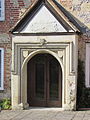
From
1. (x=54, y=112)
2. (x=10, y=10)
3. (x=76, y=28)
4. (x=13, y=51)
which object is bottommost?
(x=54, y=112)

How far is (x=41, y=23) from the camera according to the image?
1457 cm

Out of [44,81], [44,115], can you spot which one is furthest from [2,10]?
[44,115]

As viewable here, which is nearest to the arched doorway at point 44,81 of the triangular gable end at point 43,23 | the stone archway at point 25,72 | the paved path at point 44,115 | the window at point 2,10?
the stone archway at point 25,72

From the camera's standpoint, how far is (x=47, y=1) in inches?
576

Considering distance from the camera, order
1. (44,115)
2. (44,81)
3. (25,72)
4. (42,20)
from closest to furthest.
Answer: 1. (44,115)
2. (42,20)
3. (25,72)
4. (44,81)

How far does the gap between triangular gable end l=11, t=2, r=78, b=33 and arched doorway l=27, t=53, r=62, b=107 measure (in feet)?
4.40

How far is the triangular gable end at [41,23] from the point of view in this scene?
47.3 feet

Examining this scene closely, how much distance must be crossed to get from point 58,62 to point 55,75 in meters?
0.61

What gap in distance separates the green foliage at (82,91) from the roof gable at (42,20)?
74.4 inches

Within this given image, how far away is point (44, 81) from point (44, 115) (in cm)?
246

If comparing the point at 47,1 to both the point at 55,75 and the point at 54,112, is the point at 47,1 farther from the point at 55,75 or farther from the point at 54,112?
the point at 54,112

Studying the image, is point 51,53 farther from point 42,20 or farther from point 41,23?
point 42,20

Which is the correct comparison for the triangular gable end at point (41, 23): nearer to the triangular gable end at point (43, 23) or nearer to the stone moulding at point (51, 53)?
the triangular gable end at point (43, 23)

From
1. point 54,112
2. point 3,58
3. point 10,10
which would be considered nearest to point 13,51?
point 3,58
